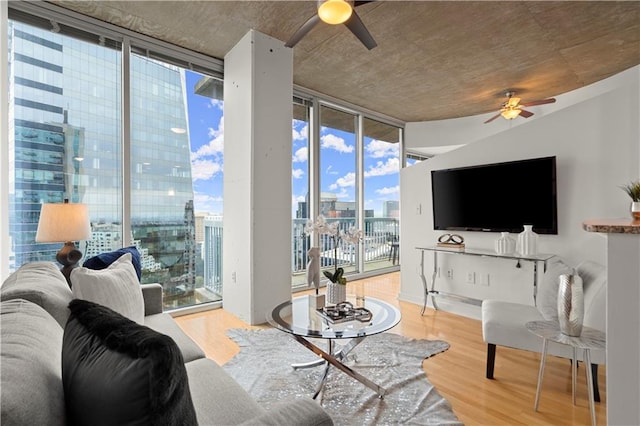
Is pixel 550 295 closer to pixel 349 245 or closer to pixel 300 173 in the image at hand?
pixel 349 245

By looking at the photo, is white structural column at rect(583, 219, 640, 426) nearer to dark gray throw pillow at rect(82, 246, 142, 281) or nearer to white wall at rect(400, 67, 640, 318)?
white wall at rect(400, 67, 640, 318)

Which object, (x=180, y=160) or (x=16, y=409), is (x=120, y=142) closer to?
(x=180, y=160)

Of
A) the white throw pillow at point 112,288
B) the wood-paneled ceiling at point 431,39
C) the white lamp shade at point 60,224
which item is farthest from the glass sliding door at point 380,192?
the white throw pillow at point 112,288

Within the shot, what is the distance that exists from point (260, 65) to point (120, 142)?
5.28ft

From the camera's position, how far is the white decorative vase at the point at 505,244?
3283 millimetres

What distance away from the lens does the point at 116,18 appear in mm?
3119

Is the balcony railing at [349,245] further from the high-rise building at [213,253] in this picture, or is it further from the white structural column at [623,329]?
the white structural column at [623,329]

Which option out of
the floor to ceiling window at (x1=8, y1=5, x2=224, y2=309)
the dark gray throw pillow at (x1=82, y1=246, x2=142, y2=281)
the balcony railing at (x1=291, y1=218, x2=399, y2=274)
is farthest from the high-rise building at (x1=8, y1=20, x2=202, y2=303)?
the balcony railing at (x1=291, y1=218, x2=399, y2=274)

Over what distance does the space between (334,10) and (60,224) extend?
2.37 meters

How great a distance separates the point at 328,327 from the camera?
198cm

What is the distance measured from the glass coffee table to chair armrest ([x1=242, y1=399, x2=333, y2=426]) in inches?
34.2

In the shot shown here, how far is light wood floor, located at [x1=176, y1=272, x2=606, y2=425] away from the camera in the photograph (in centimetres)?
189

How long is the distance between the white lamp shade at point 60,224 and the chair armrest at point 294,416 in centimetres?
214

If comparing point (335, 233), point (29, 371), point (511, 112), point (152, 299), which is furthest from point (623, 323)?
point (511, 112)
